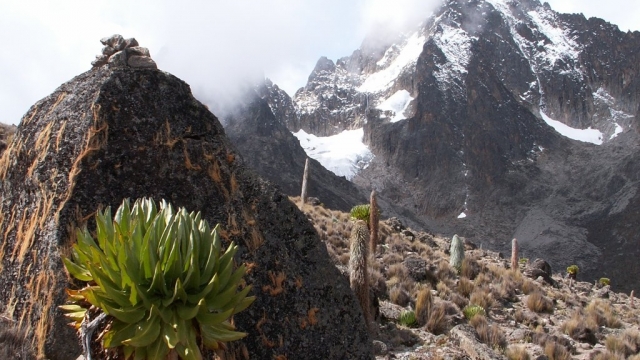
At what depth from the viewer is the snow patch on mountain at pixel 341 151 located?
152125mm

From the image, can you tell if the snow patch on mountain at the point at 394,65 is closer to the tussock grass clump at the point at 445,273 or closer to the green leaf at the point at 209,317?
the tussock grass clump at the point at 445,273

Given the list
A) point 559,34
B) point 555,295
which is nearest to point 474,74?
point 559,34

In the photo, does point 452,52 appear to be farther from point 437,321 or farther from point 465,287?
point 437,321

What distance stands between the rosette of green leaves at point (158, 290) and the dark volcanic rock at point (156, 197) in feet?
3.61

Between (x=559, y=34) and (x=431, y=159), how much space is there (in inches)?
3413

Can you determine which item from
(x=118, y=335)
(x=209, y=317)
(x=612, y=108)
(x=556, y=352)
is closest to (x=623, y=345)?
(x=556, y=352)

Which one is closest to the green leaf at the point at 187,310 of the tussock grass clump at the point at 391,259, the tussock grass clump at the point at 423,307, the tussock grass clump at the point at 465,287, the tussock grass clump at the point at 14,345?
the tussock grass clump at the point at 14,345

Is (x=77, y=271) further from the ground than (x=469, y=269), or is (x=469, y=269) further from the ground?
(x=469, y=269)

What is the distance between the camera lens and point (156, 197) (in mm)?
3990

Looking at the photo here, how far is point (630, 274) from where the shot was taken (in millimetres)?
76812

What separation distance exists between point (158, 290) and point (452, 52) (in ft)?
552

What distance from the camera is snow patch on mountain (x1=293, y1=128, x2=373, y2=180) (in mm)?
152125

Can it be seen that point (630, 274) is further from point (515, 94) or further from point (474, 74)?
point (515, 94)

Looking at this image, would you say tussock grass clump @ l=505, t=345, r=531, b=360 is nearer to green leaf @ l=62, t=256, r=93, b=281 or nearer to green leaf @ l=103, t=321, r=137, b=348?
green leaf @ l=103, t=321, r=137, b=348
